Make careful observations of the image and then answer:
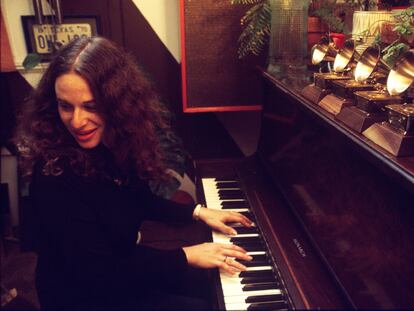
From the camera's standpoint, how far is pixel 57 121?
1.46m

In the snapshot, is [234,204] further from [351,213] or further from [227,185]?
[351,213]

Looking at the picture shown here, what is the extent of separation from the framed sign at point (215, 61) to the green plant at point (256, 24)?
12cm

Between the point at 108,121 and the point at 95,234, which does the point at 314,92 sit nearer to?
the point at 108,121

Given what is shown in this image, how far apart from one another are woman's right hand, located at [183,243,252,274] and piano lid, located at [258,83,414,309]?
0.88 ft

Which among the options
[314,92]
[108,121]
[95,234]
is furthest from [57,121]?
[314,92]

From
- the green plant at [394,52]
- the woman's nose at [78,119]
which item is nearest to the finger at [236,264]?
the woman's nose at [78,119]

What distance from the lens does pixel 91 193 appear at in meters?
1.36

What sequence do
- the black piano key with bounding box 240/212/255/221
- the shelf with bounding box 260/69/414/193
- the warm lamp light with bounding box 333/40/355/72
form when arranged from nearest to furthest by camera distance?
1. the shelf with bounding box 260/69/414/193
2. the warm lamp light with bounding box 333/40/355/72
3. the black piano key with bounding box 240/212/255/221

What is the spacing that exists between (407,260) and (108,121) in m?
1.04

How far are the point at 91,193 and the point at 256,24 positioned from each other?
4.35 feet

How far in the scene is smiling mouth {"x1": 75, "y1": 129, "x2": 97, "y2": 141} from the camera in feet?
4.52

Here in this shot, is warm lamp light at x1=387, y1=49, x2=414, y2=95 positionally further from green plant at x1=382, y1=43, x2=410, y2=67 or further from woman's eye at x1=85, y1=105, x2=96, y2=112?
woman's eye at x1=85, y1=105, x2=96, y2=112

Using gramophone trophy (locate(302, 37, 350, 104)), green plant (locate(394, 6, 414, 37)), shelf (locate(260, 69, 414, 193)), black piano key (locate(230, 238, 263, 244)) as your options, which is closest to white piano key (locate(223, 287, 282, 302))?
black piano key (locate(230, 238, 263, 244))

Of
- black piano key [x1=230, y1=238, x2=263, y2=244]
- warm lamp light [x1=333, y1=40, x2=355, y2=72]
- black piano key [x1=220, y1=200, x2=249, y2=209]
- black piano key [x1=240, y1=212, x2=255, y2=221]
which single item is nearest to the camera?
warm lamp light [x1=333, y1=40, x2=355, y2=72]
